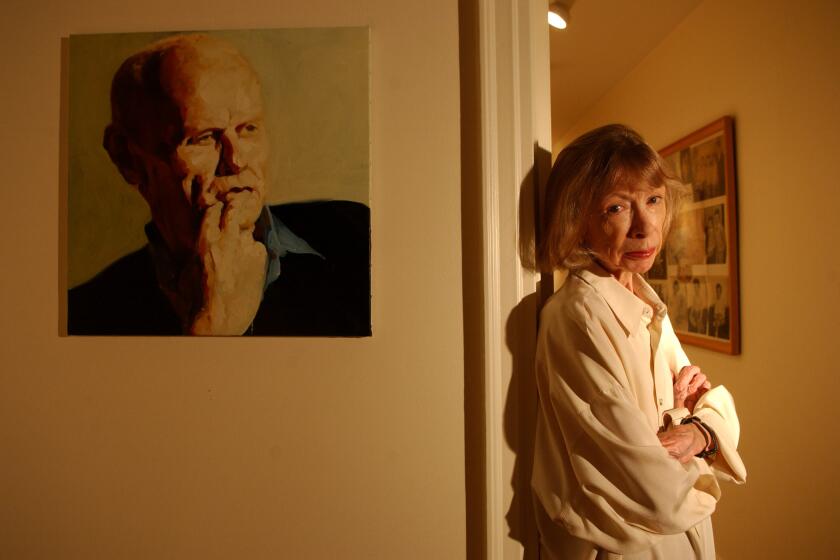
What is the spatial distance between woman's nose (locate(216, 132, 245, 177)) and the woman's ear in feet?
0.55

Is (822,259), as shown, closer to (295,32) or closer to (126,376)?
(295,32)

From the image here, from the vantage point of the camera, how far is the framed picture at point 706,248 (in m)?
1.64

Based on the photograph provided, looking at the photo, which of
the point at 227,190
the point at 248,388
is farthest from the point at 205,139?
the point at 248,388

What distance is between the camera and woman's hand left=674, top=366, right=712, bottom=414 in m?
0.78

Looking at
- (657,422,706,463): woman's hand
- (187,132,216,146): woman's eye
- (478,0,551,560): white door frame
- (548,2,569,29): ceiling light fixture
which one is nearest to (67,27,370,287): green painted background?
(187,132,216,146): woman's eye

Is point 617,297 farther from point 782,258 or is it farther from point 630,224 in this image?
point 782,258

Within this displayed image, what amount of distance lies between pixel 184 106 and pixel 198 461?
2.31 ft

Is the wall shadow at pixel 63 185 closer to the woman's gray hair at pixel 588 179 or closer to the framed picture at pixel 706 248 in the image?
the woman's gray hair at pixel 588 179

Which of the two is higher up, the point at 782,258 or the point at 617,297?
the point at 782,258

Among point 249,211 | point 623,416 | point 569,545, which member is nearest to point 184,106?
point 249,211

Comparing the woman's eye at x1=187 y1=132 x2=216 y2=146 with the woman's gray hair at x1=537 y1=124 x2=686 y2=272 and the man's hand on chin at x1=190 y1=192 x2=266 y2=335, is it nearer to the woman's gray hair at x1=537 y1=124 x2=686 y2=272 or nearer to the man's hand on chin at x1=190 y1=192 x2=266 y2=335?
the man's hand on chin at x1=190 y1=192 x2=266 y2=335

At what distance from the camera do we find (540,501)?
0.71 m

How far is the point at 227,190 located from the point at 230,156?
67 mm

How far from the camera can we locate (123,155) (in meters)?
0.81
